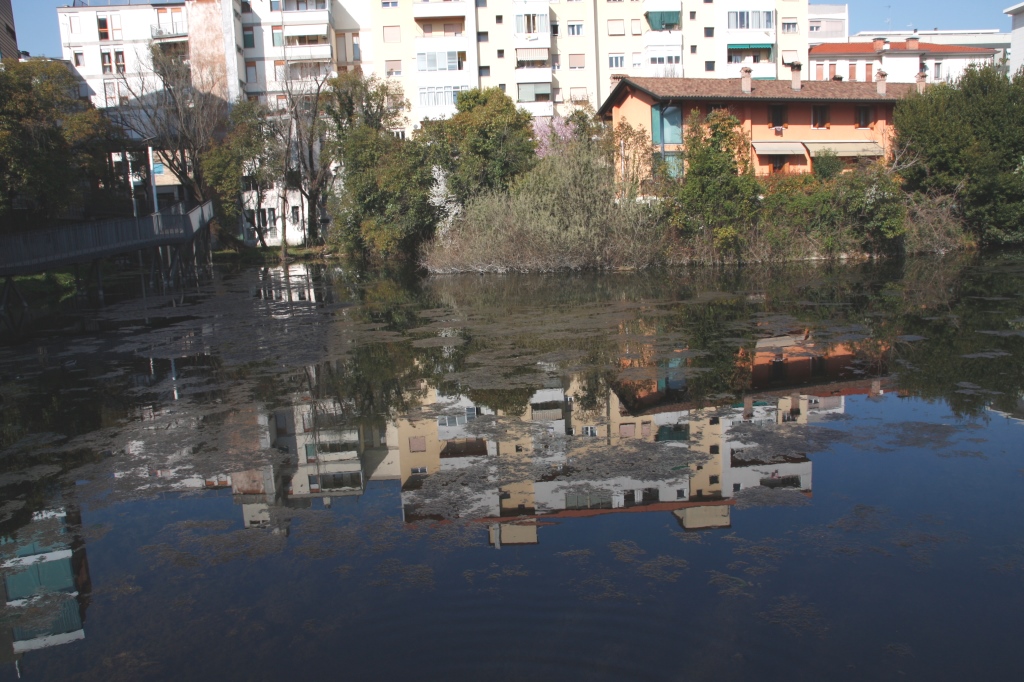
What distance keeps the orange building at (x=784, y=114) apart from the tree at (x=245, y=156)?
2309cm

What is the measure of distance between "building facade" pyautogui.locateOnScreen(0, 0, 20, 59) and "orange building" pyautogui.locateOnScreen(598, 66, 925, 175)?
1292 inches

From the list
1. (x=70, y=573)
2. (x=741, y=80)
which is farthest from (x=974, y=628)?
(x=741, y=80)

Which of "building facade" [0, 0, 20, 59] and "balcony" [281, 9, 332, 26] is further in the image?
"balcony" [281, 9, 332, 26]

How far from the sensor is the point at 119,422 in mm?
11336

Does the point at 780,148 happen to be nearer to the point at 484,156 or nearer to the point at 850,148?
the point at 850,148

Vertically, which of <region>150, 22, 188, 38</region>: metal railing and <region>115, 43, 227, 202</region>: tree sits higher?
<region>150, 22, 188, 38</region>: metal railing

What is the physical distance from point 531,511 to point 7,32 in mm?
51230

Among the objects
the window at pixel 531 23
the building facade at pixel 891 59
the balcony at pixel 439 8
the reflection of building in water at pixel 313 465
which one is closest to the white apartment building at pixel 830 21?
the building facade at pixel 891 59

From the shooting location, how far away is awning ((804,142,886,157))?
4062cm

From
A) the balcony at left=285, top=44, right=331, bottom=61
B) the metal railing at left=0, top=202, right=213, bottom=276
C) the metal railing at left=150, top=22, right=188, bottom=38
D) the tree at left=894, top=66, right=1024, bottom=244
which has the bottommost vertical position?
the metal railing at left=0, top=202, right=213, bottom=276

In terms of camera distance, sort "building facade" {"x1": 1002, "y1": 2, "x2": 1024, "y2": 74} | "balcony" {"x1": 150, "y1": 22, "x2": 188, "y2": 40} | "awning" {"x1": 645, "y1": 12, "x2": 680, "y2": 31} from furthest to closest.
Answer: "awning" {"x1": 645, "y1": 12, "x2": 680, "y2": 31} < "balcony" {"x1": 150, "y1": 22, "x2": 188, "y2": 40} < "building facade" {"x1": 1002, "y1": 2, "x2": 1024, "y2": 74}

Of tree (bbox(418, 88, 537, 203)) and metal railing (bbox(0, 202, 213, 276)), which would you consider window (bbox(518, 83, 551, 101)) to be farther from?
metal railing (bbox(0, 202, 213, 276))

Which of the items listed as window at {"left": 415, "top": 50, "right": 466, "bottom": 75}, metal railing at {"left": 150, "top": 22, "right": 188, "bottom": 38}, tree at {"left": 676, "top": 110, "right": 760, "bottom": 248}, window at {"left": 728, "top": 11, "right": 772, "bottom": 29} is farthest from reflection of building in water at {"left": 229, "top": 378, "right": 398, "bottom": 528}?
window at {"left": 728, "top": 11, "right": 772, "bottom": 29}

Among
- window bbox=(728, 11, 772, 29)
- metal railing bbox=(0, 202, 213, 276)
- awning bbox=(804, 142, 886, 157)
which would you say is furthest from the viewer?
window bbox=(728, 11, 772, 29)
